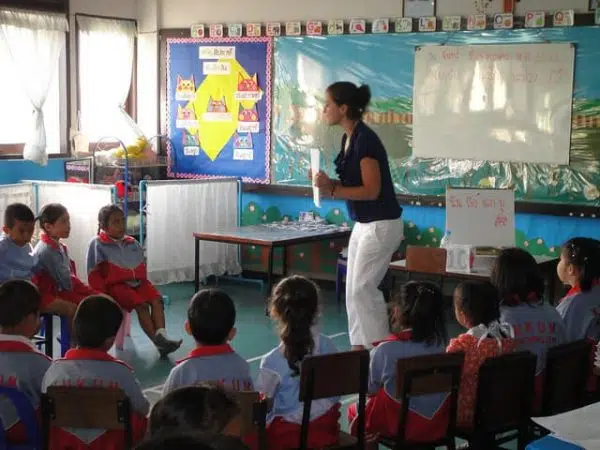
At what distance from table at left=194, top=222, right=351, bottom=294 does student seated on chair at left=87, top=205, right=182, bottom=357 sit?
131cm

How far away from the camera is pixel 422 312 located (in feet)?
10.8

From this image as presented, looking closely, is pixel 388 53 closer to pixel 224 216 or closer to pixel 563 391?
pixel 224 216

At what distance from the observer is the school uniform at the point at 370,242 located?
4590 mm

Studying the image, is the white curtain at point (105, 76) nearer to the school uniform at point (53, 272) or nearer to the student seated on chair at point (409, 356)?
the school uniform at point (53, 272)

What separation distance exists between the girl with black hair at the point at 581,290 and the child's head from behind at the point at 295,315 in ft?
3.90

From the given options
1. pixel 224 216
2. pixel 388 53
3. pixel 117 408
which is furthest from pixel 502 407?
pixel 224 216

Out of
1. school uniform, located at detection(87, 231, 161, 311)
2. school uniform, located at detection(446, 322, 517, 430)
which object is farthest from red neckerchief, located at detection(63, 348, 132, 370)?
school uniform, located at detection(87, 231, 161, 311)

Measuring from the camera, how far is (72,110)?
830cm

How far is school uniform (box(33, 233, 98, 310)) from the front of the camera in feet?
16.6

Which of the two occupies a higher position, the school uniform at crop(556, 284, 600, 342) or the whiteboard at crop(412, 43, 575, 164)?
the whiteboard at crop(412, 43, 575, 164)

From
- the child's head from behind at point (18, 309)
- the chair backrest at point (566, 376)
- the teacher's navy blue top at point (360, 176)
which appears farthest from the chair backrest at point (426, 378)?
the teacher's navy blue top at point (360, 176)

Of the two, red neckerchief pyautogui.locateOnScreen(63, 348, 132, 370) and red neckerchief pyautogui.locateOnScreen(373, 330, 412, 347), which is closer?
red neckerchief pyautogui.locateOnScreen(63, 348, 132, 370)

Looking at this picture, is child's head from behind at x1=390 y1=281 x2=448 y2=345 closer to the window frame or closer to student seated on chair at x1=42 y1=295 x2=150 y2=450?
student seated on chair at x1=42 y1=295 x2=150 y2=450

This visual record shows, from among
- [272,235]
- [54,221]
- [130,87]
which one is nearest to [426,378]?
[54,221]
